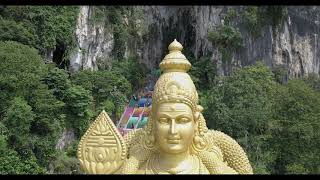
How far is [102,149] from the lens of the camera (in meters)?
2.94

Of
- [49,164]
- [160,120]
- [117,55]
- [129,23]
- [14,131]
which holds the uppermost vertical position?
[129,23]

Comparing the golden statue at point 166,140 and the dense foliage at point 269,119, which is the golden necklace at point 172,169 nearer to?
the golden statue at point 166,140

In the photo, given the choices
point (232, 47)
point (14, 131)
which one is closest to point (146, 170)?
point (14, 131)

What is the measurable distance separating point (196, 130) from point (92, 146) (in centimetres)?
59

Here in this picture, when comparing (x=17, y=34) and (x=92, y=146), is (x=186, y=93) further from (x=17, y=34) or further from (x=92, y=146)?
(x=17, y=34)

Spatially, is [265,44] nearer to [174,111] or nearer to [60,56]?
[60,56]

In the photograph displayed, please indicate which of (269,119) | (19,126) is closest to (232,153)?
(19,126)

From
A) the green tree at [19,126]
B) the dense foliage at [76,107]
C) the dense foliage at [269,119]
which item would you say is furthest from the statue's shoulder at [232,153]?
the green tree at [19,126]

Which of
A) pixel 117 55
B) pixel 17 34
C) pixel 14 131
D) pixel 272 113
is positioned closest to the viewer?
pixel 14 131

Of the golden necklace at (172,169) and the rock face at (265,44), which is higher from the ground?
the rock face at (265,44)

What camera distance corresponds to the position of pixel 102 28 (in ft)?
81.2

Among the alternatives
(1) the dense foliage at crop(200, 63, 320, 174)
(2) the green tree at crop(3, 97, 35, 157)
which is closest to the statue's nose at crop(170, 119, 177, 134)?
(1) the dense foliage at crop(200, 63, 320, 174)

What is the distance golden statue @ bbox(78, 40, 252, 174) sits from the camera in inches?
113

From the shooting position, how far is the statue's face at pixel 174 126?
2.85m
